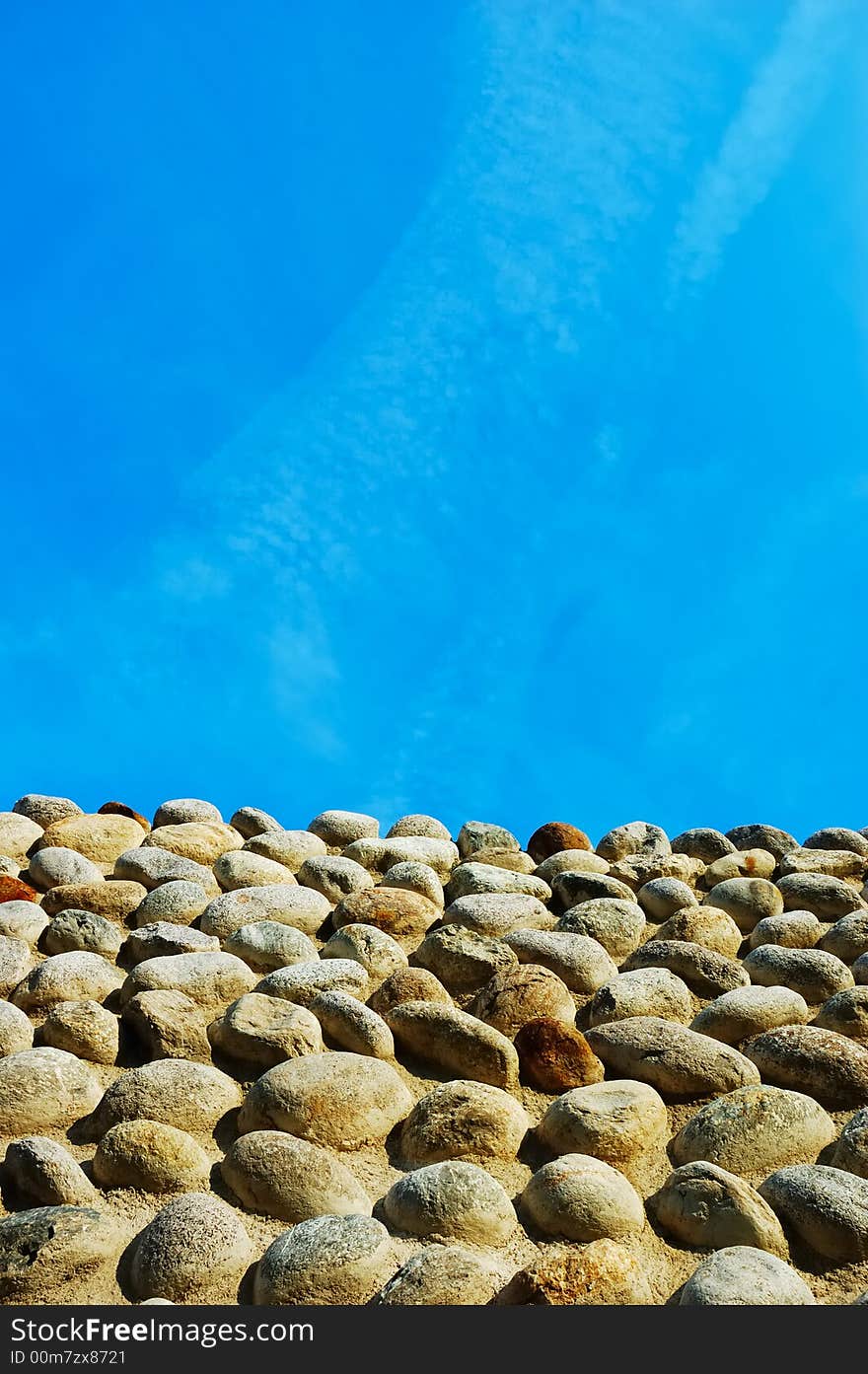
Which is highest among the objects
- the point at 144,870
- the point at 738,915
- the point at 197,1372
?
the point at 144,870

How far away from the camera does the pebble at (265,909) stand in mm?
4551

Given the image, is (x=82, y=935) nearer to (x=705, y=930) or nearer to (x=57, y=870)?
(x=57, y=870)

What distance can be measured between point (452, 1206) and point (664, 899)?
7.71 ft

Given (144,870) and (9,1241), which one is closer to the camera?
(9,1241)

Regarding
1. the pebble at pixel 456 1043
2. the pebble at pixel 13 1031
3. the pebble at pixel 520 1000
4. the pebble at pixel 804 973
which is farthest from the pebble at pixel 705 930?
the pebble at pixel 13 1031

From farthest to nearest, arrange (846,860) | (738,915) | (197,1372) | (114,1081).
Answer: (846,860) < (738,915) < (114,1081) < (197,1372)

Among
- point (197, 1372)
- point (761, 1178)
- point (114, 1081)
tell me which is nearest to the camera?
point (197, 1372)

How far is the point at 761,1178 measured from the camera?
322 cm

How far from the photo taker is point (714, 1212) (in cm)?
297

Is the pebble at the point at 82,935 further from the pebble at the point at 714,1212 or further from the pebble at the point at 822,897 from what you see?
the pebble at the point at 822,897

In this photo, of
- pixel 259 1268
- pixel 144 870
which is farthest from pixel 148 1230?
pixel 144 870

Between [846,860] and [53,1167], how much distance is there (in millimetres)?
3933

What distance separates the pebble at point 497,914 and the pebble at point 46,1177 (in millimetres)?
1887

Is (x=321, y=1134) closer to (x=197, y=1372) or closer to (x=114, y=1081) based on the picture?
(x=114, y=1081)
